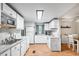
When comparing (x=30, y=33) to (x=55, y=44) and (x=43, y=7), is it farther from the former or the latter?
(x=43, y=7)

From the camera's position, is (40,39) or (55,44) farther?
(40,39)

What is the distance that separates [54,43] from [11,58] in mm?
4332

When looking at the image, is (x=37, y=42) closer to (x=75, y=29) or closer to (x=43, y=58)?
(x=75, y=29)

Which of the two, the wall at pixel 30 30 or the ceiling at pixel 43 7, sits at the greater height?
the ceiling at pixel 43 7

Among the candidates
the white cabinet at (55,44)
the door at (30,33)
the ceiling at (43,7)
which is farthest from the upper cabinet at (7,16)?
the door at (30,33)

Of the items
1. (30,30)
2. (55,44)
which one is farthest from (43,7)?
(30,30)

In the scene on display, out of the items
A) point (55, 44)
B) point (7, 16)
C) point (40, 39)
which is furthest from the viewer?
point (40, 39)

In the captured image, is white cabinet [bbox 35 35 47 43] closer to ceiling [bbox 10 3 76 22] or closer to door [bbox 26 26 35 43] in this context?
door [bbox 26 26 35 43]

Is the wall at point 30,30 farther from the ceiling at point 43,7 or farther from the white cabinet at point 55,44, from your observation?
the ceiling at point 43,7

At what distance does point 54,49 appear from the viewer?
4879 millimetres

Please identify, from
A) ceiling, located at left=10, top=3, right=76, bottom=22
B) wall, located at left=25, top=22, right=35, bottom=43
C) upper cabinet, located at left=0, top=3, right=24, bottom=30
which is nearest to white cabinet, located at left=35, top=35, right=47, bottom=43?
wall, located at left=25, top=22, right=35, bottom=43

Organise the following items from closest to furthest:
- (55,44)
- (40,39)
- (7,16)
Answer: (7,16) < (55,44) < (40,39)

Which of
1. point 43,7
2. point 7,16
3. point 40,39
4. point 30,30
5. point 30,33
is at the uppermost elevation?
point 43,7

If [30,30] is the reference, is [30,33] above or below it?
below
